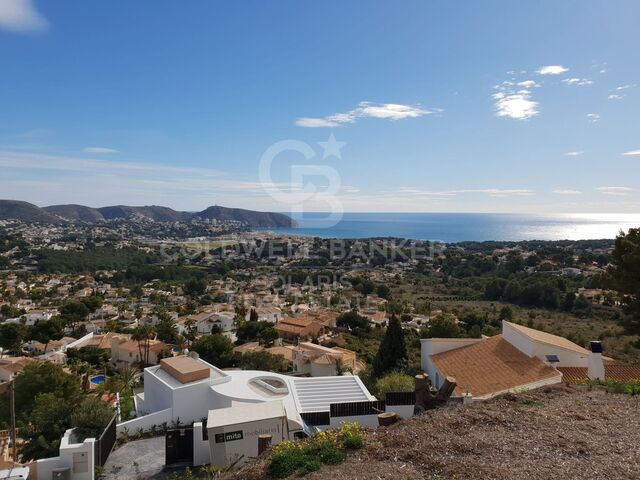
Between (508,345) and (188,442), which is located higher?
(508,345)

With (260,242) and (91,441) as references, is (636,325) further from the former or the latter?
(260,242)

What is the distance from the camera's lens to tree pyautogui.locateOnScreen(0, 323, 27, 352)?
92.8 feet

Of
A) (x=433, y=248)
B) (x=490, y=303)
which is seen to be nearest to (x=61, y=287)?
(x=490, y=303)

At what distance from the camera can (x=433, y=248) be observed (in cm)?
9400

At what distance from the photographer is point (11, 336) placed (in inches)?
1114

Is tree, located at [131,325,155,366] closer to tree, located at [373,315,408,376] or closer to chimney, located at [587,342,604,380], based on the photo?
tree, located at [373,315,408,376]

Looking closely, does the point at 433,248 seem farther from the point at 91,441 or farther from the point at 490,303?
the point at 91,441

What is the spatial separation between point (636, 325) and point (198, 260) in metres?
82.4

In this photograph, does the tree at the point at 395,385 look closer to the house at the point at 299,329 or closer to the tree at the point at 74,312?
the house at the point at 299,329

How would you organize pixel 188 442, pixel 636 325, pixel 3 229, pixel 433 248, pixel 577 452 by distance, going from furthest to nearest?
pixel 3 229, pixel 433 248, pixel 636 325, pixel 188 442, pixel 577 452

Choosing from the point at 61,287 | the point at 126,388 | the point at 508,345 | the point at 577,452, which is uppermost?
the point at 577,452

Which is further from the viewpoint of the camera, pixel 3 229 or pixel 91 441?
pixel 3 229

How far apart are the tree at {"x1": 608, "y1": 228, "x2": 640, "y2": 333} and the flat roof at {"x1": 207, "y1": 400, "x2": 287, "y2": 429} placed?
8.46 meters

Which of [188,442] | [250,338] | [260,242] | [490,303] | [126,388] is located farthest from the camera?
[260,242]
